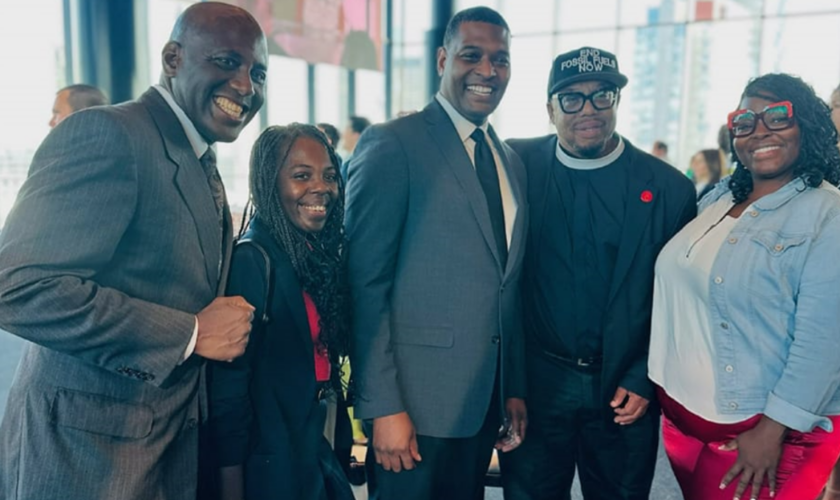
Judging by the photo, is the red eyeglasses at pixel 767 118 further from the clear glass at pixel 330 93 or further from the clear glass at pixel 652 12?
the clear glass at pixel 652 12

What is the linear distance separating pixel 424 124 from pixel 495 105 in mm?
253

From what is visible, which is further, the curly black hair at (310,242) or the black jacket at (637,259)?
the black jacket at (637,259)

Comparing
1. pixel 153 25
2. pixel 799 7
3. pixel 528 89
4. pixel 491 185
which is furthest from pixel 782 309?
pixel 799 7

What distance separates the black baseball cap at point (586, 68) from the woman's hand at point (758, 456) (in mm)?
1164

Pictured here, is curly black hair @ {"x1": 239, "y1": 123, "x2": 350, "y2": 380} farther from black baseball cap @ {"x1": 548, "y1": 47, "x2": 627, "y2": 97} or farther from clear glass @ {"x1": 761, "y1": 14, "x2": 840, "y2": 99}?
clear glass @ {"x1": 761, "y1": 14, "x2": 840, "y2": 99}

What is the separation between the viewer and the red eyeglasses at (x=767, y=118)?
1.77m

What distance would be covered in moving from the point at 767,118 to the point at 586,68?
0.59 m

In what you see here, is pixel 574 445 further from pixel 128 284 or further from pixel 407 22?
pixel 407 22

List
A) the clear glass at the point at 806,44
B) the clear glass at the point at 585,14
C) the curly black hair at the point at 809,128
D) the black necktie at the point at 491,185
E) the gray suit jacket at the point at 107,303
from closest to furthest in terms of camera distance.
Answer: the gray suit jacket at the point at 107,303 → the curly black hair at the point at 809,128 → the black necktie at the point at 491,185 → the clear glass at the point at 806,44 → the clear glass at the point at 585,14

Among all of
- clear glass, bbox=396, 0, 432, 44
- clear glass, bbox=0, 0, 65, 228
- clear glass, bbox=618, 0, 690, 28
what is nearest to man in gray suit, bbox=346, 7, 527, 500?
clear glass, bbox=0, 0, 65, 228

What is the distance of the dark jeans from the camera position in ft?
7.01

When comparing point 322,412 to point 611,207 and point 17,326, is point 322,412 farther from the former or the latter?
point 611,207

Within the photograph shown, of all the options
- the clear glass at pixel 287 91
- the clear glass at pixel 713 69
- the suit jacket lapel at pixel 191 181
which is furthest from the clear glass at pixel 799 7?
the suit jacket lapel at pixel 191 181

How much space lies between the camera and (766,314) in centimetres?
173
